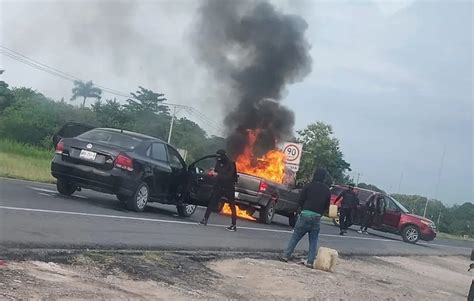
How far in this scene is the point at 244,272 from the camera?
8.90 m

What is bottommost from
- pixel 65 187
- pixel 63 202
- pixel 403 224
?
pixel 63 202

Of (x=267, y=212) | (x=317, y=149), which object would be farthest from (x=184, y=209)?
(x=317, y=149)

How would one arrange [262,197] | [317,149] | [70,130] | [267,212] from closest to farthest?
[70,130]
[262,197]
[267,212]
[317,149]

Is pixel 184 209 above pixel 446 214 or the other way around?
the other way around

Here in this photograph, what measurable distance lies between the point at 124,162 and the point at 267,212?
6545 mm

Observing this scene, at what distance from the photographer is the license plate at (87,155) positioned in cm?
1203

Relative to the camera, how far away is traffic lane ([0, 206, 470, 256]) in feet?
26.2

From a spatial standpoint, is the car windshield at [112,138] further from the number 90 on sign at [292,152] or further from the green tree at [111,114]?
the green tree at [111,114]

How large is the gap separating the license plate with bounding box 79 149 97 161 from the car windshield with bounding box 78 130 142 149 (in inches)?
14.6

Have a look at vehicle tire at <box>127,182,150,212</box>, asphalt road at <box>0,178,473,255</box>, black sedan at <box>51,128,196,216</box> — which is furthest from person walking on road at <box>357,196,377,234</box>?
vehicle tire at <box>127,182,150,212</box>

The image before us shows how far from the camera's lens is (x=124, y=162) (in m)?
12.0

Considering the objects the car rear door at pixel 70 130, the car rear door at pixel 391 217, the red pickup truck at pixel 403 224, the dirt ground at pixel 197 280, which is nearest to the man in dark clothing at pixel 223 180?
the dirt ground at pixel 197 280

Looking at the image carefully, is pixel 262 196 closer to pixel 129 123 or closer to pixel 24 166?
pixel 24 166

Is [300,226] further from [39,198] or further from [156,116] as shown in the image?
[156,116]
